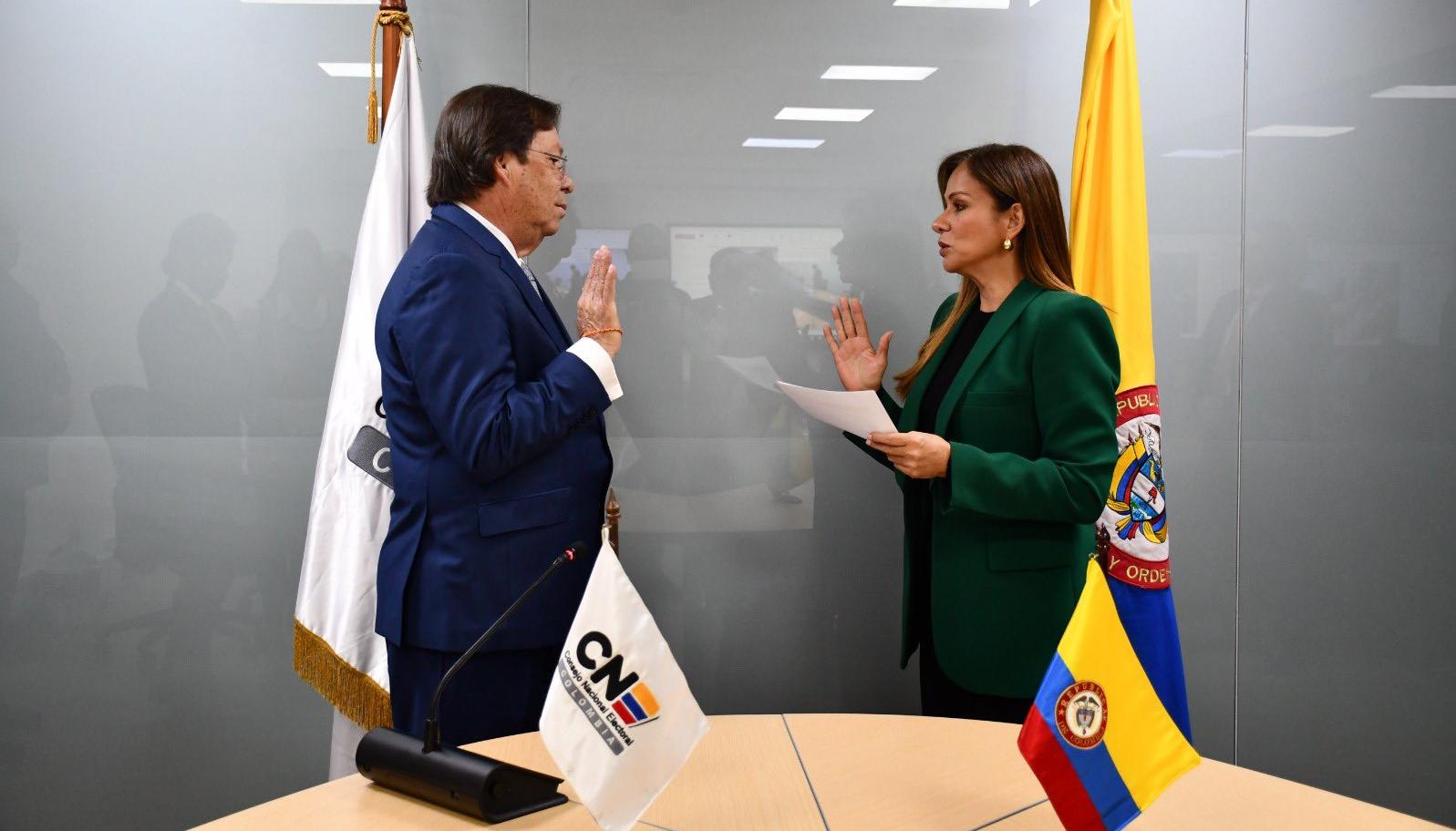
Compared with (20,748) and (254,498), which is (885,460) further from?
(20,748)

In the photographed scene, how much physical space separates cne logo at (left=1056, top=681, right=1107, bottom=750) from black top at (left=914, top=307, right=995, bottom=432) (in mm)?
1120

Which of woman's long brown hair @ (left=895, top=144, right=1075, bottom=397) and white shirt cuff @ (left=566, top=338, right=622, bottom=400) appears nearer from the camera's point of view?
white shirt cuff @ (left=566, top=338, right=622, bottom=400)

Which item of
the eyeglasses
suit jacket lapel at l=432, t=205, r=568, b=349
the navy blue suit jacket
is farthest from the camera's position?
the eyeglasses

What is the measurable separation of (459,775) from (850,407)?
1101mm

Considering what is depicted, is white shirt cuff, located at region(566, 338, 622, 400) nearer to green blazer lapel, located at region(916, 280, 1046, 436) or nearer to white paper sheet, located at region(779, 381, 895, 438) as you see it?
white paper sheet, located at region(779, 381, 895, 438)

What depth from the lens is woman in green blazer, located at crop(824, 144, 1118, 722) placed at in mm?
1993

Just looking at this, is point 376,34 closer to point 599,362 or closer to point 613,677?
point 599,362

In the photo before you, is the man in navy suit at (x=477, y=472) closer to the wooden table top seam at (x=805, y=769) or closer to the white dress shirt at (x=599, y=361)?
the white dress shirt at (x=599, y=361)

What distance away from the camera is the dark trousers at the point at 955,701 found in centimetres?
208

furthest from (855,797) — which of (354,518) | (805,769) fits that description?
(354,518)

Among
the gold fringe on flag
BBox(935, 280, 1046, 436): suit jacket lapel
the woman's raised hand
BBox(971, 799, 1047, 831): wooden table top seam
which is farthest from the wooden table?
the woman's raised hand

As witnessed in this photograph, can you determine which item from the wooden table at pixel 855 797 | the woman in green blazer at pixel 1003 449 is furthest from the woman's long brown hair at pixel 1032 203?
the wooden table at pixel 855 797

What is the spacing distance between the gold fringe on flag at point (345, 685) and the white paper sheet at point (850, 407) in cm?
121

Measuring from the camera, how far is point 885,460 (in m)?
2.49
